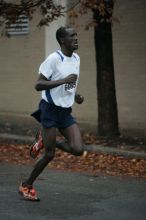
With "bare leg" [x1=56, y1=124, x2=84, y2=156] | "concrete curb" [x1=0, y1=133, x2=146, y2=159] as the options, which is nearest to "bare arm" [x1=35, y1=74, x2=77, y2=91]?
"bare leg" [x1=56, y1=124, x2=84, y2=156]

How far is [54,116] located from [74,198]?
106 cm

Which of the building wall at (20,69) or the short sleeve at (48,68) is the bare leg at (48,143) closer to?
the short sleeve at (48,68)

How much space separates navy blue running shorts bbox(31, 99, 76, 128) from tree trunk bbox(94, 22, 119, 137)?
495 cm

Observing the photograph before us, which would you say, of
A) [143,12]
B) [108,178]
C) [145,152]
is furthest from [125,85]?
[108,178]

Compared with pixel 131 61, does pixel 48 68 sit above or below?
above

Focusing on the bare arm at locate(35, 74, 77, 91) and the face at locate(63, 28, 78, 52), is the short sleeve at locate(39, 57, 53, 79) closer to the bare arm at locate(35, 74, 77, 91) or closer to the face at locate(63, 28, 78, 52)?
the bare arm at locate(35, 74, 77, 91)

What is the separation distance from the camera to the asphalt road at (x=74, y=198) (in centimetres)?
693

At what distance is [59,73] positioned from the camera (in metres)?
7.33

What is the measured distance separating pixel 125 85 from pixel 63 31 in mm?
7382

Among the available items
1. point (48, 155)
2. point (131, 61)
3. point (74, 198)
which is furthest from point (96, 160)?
point (131, 61)

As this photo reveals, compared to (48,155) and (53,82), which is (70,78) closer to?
(53,82)

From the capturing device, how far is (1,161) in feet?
35.4

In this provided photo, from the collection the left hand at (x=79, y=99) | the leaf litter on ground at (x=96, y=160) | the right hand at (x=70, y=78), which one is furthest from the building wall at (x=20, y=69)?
the right hand at (x=70, y=78)

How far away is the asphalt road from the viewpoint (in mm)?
6926
